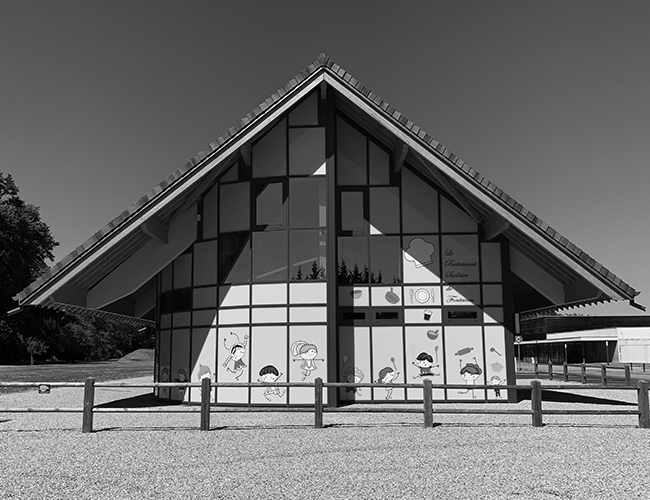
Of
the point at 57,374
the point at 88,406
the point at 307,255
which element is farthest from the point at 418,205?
the point at 57,374

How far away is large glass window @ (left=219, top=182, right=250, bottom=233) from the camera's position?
16359mm

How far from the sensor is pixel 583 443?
9773 mm

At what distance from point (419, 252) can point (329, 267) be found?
104 inches

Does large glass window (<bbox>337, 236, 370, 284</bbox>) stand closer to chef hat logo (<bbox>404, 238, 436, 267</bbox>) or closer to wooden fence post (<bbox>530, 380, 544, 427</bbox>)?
chef hat logo (<bbox>404, 238, 436, 267</bbox>)

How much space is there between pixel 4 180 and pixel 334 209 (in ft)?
150

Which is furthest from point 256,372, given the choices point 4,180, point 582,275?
point 4,180

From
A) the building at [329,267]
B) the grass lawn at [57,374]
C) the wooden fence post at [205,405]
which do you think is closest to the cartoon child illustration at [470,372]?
the building at [329,267]

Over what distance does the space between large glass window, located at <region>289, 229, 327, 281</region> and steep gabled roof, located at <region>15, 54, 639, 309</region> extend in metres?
2.82

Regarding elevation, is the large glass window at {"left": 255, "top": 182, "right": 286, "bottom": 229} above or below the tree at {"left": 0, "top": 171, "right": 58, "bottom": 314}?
below

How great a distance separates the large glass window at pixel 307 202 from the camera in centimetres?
1603

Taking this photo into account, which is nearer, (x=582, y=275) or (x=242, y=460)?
(x=242, y=460)

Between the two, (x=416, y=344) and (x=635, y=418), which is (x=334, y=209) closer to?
(x=416, y=344)

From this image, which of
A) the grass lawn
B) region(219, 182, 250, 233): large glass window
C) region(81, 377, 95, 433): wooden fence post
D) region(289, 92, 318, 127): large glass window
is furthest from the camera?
the grass lawn

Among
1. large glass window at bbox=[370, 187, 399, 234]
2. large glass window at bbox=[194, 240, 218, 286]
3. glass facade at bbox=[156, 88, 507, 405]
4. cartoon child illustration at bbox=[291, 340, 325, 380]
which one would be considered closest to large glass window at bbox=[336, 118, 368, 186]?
glass facade at bbox=[156, 88, 507, 405]
